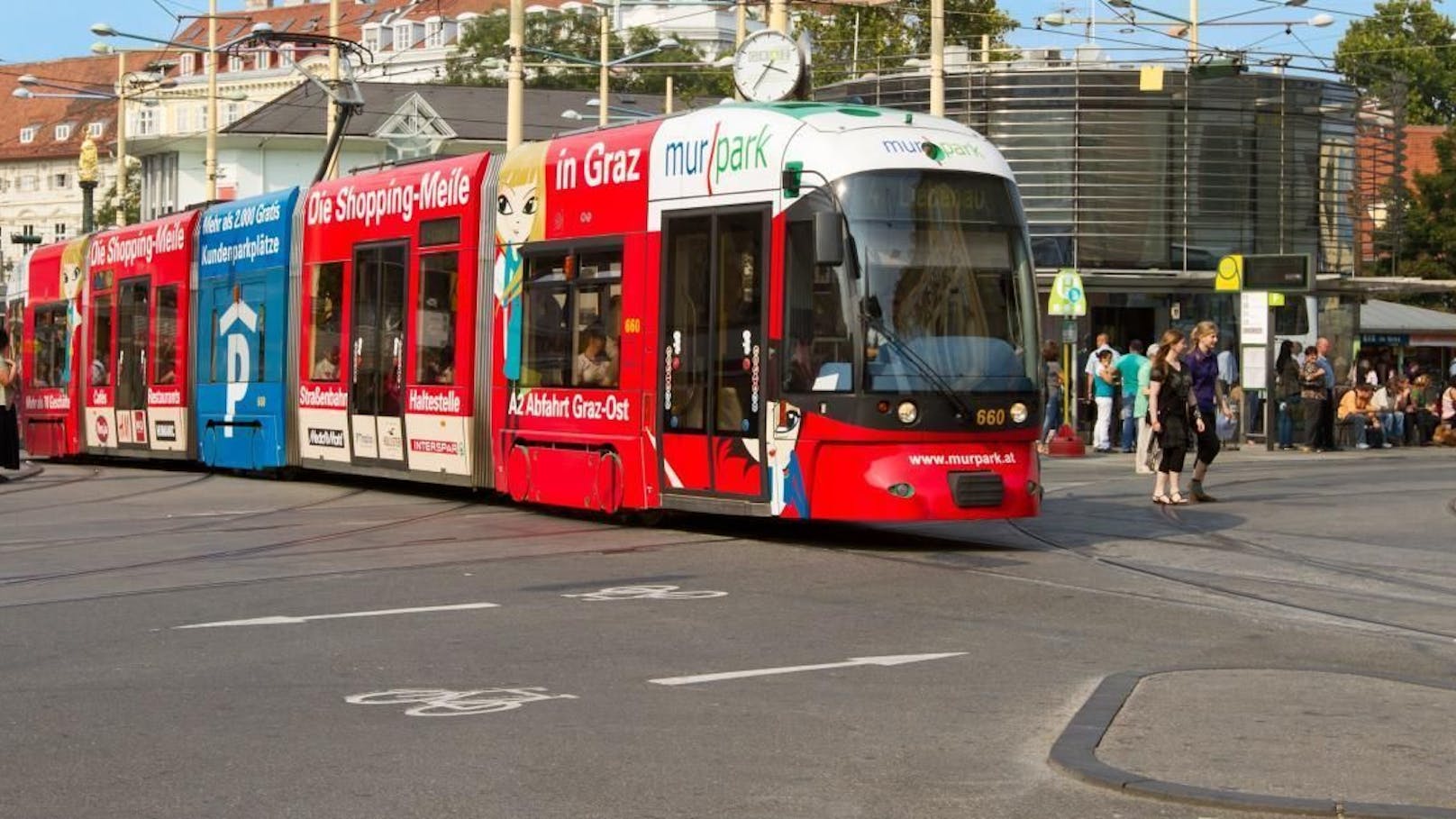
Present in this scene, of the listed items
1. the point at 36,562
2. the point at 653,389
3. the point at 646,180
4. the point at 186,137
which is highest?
the point at 186,137

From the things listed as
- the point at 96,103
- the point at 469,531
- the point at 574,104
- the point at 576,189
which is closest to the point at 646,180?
the point at 576,189

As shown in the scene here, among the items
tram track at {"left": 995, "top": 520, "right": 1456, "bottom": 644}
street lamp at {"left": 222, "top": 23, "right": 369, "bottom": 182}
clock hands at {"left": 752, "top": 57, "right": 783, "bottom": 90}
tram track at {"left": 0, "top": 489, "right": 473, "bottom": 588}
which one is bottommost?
tram track at {"left": 995, "top": 520, "right": 1456, "bottom": 644}

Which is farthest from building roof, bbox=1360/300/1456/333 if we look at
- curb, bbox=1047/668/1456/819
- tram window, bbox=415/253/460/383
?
curb, bbox=1047/668/1456/819

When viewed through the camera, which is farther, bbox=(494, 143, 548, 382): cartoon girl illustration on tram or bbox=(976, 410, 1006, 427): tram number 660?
bbox=(494, 143, 548, 382): cartoon girl illustration on tram

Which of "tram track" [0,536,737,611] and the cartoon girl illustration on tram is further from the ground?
the cartoon girl illustration on tram

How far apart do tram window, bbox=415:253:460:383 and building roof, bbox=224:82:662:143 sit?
75.3 metres

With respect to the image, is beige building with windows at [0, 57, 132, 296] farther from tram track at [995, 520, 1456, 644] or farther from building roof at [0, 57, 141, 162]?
tram track at [995, 520, 1456, 644]

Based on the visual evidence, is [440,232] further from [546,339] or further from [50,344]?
[50,344]

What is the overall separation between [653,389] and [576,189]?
2255 mm

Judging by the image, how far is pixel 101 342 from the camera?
3016cm

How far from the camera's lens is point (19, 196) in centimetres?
15475

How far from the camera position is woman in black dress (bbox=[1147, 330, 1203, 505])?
66.8 feet

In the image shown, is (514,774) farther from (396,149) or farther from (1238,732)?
(396,149)

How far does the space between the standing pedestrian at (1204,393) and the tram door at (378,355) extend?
7605 mm
